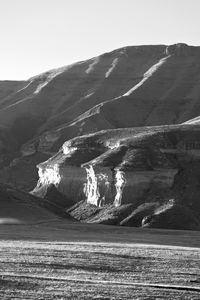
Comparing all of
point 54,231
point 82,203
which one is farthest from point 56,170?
point 54,231


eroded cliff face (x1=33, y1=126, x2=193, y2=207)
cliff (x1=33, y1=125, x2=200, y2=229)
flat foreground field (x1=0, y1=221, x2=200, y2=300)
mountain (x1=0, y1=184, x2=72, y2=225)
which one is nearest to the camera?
flat foreground field (x1=0, y1=221, x2=200, y2=300)

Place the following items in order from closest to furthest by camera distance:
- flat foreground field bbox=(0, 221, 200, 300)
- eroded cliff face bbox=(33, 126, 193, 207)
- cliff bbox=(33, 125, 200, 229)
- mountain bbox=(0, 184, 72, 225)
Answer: flat foreground field bbox=(0, 221, 200, 300), mountain bbox=(0, 184, 72, 225), cliff bbox=(33, 125, 200, 229), eroded cliff face bbox=(33, 126, 193, 207)

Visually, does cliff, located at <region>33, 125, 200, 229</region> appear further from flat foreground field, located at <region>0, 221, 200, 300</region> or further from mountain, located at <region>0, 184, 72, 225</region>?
flat foreground field, located at <region>0, 221, 200, 300</region>

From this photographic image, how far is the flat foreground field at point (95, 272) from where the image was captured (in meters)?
34.4

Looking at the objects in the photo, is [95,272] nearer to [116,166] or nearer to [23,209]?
[23,209]

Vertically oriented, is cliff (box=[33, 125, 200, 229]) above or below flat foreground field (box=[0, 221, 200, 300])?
below

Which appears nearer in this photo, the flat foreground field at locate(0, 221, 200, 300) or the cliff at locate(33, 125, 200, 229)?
the flat foreground field at locate(0, 221, 200, 300)

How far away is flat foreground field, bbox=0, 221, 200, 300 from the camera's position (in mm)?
34438

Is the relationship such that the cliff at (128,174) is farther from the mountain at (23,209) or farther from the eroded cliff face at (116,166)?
the mountain at (23,209)

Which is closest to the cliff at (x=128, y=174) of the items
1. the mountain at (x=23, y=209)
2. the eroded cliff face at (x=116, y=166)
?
the eroded cliff face at (x=116, y=166)

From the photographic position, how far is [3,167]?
573ft

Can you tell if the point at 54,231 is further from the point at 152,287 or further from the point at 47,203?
the point at 152,287

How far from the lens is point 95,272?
40.8 m

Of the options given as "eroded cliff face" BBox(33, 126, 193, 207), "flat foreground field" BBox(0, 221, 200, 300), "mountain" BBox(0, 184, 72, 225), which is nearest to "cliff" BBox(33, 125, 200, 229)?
"eroded cliff face" BBox(33, 126, 193, 207)
